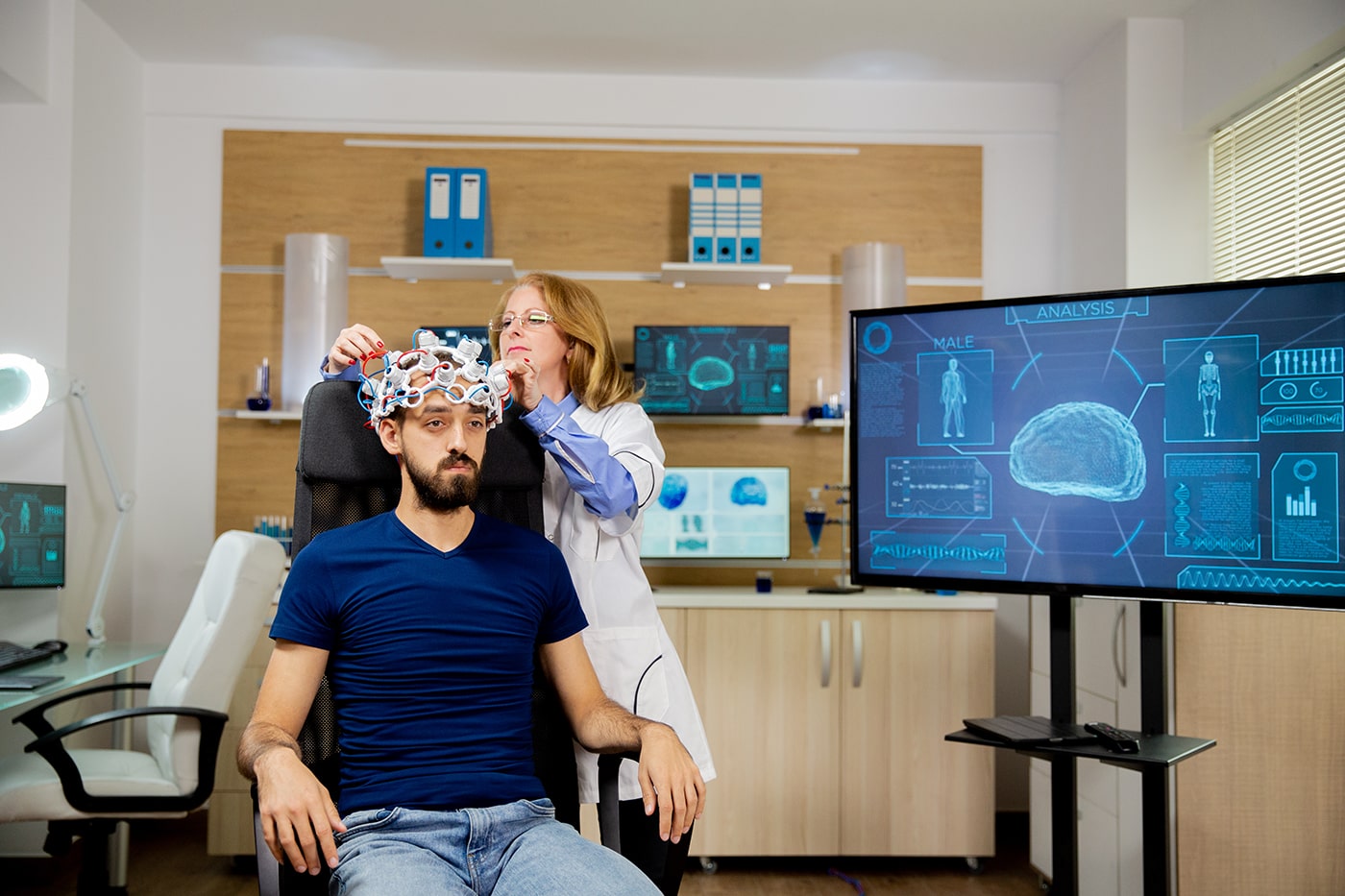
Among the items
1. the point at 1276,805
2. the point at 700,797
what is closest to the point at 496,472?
the point at 700,797

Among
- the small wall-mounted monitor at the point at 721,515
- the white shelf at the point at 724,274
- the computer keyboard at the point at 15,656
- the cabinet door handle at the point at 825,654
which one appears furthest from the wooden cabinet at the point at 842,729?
the computer keyboard at the point at 15,656

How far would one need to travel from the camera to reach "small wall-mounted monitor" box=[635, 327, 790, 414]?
12.3ft

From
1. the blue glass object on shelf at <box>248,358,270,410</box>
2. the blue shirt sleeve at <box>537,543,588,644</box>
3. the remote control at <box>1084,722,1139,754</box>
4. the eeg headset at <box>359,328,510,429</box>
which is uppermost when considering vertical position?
the blue glass object on shelf at <box>248,358,270,410</box>

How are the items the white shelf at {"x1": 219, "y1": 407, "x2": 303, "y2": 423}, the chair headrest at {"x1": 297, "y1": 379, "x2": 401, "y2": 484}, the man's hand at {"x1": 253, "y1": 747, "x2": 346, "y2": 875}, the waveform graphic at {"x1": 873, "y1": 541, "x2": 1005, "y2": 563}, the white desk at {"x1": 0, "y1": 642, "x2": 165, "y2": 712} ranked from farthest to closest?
the white shelf at {"x1": 219, "y1": 407, "x2": 303, "y2": 423}
the white desk at {"x1": 0, "y1": 642, "x2": 165, "y2": 712}
the waveform graphic at {"x1": 873, "y1": 541, "x2": 1005, "y2": 563}
the chair headrest at {"x1": 297, "y1": 379, "x2": 401, "y2": 484}
the man's hand at {"x1": 253, "y1": 747, "x2": 346, "y2": 875}

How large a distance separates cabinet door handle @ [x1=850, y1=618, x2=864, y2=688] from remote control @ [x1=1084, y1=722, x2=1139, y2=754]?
1.31m

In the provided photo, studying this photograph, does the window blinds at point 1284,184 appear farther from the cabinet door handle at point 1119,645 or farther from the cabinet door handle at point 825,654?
the cabinet door handle at point 825,654

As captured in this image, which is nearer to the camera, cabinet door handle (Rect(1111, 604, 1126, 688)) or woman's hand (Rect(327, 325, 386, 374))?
woman's hand (Rect(327, 325, 386, 374))

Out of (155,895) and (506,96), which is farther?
(506,96)

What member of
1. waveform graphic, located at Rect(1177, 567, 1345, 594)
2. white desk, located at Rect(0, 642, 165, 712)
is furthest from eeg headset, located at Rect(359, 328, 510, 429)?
waveform graphic, located at Rect(1177, 567, 1345, 594)

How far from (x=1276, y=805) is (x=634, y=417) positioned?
6.14ft

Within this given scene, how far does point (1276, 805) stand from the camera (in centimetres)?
246

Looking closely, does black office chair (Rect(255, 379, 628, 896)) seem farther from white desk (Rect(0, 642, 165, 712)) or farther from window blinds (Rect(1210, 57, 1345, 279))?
window blinds (Rect(1210, 57, 1345, 279))

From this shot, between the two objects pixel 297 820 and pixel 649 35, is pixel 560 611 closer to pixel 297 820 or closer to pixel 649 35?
pixel 297 820

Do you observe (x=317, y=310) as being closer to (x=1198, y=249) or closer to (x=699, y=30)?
(x=699, y=30)
